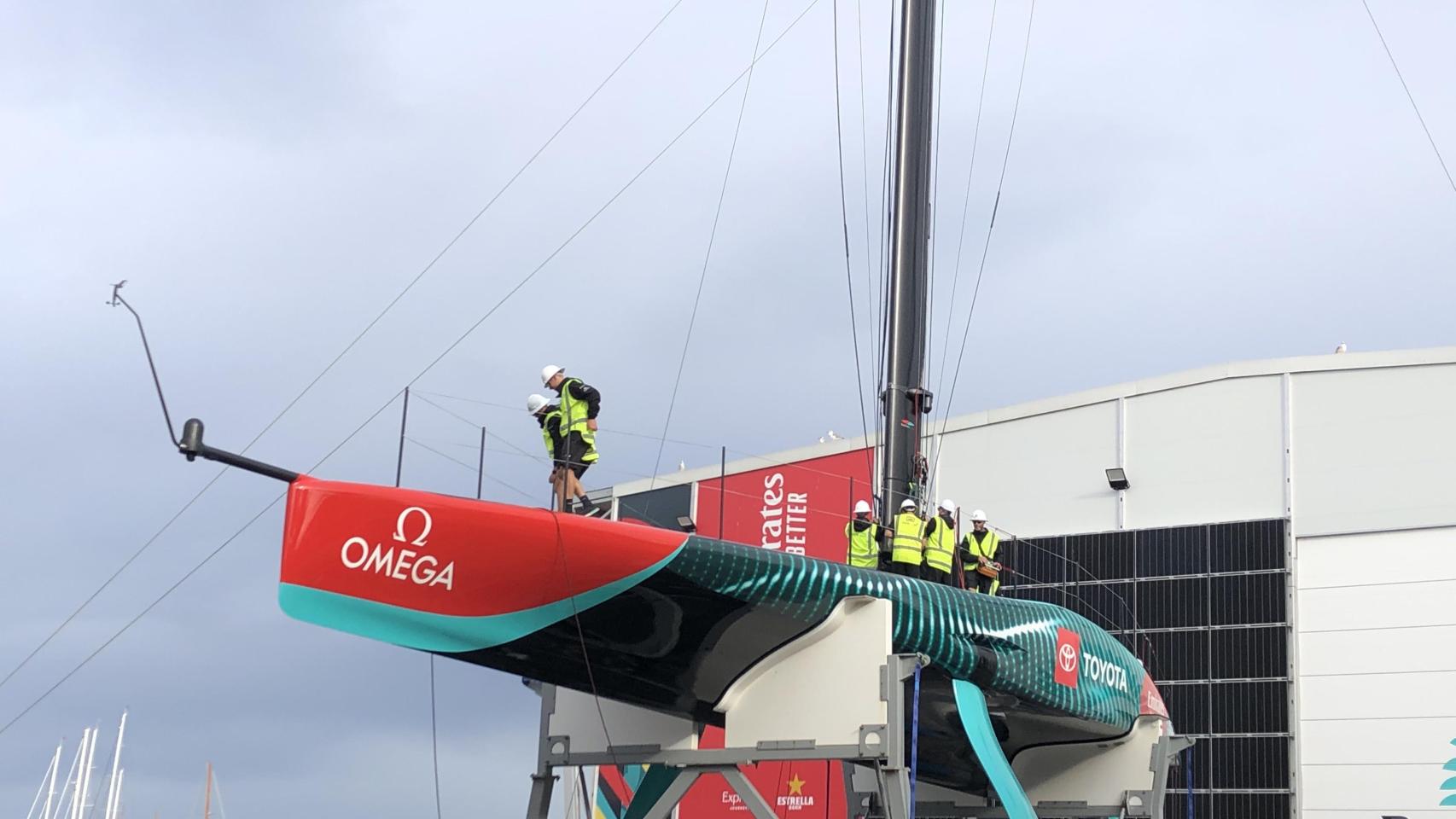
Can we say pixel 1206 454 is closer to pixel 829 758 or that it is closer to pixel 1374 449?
pixel 1374 449

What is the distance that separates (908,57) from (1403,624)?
8447 millimetres

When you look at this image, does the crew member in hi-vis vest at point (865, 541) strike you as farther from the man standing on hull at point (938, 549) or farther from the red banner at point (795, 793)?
the red banner at point (795, 793)

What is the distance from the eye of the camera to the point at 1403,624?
56.6ft

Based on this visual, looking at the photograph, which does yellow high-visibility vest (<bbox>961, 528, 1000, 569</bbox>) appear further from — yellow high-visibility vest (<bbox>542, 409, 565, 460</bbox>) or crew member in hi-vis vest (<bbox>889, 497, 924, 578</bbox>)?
yellow high-visibility vest (<bbox>542, 409, 565, 460</bbox>)

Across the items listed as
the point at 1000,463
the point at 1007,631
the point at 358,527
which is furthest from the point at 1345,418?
the point at 358,527

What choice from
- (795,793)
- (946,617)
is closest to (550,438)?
(946,617)

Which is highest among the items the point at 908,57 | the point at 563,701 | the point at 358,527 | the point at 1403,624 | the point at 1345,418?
the point at 908,57

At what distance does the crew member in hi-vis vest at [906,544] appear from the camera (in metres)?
12.4

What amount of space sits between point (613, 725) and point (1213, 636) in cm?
1002

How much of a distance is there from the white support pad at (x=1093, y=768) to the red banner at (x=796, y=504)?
7.23 meters

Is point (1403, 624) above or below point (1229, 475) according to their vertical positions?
below

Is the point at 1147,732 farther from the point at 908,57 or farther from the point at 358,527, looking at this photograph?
the point at 358,527

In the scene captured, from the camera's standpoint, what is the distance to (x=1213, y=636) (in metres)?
18.6

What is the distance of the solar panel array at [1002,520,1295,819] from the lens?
59.1 feet
